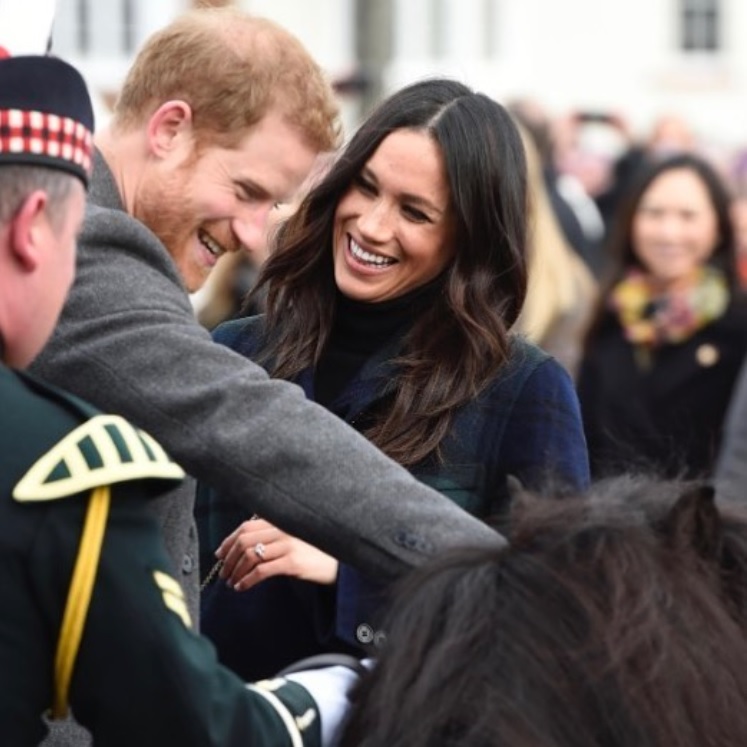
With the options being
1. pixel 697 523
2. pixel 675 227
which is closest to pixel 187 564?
pixel 697 523

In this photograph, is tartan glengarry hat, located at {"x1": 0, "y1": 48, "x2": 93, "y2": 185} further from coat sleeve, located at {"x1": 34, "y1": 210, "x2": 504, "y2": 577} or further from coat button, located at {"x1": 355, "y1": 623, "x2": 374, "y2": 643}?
coat button, located at {"x1": 355, "y1": 623, "x2": 374, "y2": 643}

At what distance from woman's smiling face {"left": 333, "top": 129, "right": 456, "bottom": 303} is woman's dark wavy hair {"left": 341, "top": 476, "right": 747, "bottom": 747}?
1.09 metres

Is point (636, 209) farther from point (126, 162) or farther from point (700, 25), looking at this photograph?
point (700, 25)

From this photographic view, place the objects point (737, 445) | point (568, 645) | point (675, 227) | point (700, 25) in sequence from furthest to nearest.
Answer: point (700, 25)
point (675, 227)
point (737, 445)
point (568, 645)

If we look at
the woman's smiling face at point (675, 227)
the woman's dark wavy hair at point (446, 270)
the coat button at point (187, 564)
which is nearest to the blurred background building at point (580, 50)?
the woman's smiling face at point (675, 227)

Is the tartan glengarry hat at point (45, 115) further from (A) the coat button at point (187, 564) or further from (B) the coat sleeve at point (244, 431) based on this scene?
(A) the coat button at point (187, 564)

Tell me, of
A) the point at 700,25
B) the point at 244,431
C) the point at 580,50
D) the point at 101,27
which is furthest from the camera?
the point at 700,25

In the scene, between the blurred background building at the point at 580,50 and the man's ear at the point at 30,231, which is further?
the blurred background building at the point at 580,50

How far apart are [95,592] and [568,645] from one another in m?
0.48

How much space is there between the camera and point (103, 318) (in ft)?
8.60

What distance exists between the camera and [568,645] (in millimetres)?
2229

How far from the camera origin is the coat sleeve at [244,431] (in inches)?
99.3

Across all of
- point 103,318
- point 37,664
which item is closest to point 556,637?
point 37,664

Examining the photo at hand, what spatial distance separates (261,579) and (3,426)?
90 cm
